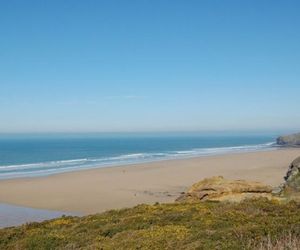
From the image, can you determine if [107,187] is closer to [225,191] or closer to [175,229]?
[225,191]

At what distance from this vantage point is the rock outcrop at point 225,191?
57.9 feet

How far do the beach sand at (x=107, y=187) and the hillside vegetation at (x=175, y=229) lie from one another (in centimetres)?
1273

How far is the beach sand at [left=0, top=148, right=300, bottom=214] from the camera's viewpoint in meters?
29.4

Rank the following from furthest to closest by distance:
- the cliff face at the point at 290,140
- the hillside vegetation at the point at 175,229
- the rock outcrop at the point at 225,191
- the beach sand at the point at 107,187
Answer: the cliff face at the point at 290,140
the beach sand at the point at 107,187
the rock outcrop at the point at 225,191
the hillside vegetation at the point at 175,229

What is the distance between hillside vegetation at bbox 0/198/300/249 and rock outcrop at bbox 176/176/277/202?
2.66 meters

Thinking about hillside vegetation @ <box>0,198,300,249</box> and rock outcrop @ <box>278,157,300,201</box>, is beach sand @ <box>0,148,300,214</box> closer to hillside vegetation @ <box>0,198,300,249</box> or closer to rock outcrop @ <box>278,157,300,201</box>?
rock outcrop @ <box>278,157,300,201</box>

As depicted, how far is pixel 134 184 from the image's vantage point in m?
37.9

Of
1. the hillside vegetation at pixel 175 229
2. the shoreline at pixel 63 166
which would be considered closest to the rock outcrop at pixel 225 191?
the hillside vegetation at pixel 175 229

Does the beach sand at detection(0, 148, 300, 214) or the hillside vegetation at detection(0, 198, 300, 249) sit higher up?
the hillside vegetation at detection(0, 198, 300, 249)

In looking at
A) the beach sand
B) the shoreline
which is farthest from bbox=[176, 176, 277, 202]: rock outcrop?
the shoreline

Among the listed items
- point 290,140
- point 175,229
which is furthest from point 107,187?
point 290,140

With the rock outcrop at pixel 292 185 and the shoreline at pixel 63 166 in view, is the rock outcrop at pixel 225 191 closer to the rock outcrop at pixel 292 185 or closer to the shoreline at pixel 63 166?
the rock outcrop at pixel 292 185

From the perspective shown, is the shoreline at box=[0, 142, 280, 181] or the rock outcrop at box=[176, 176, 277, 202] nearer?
the rock outcrop at box=[176, 176, 277, 202]

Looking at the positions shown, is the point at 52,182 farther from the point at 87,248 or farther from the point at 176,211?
the point at 87,248
